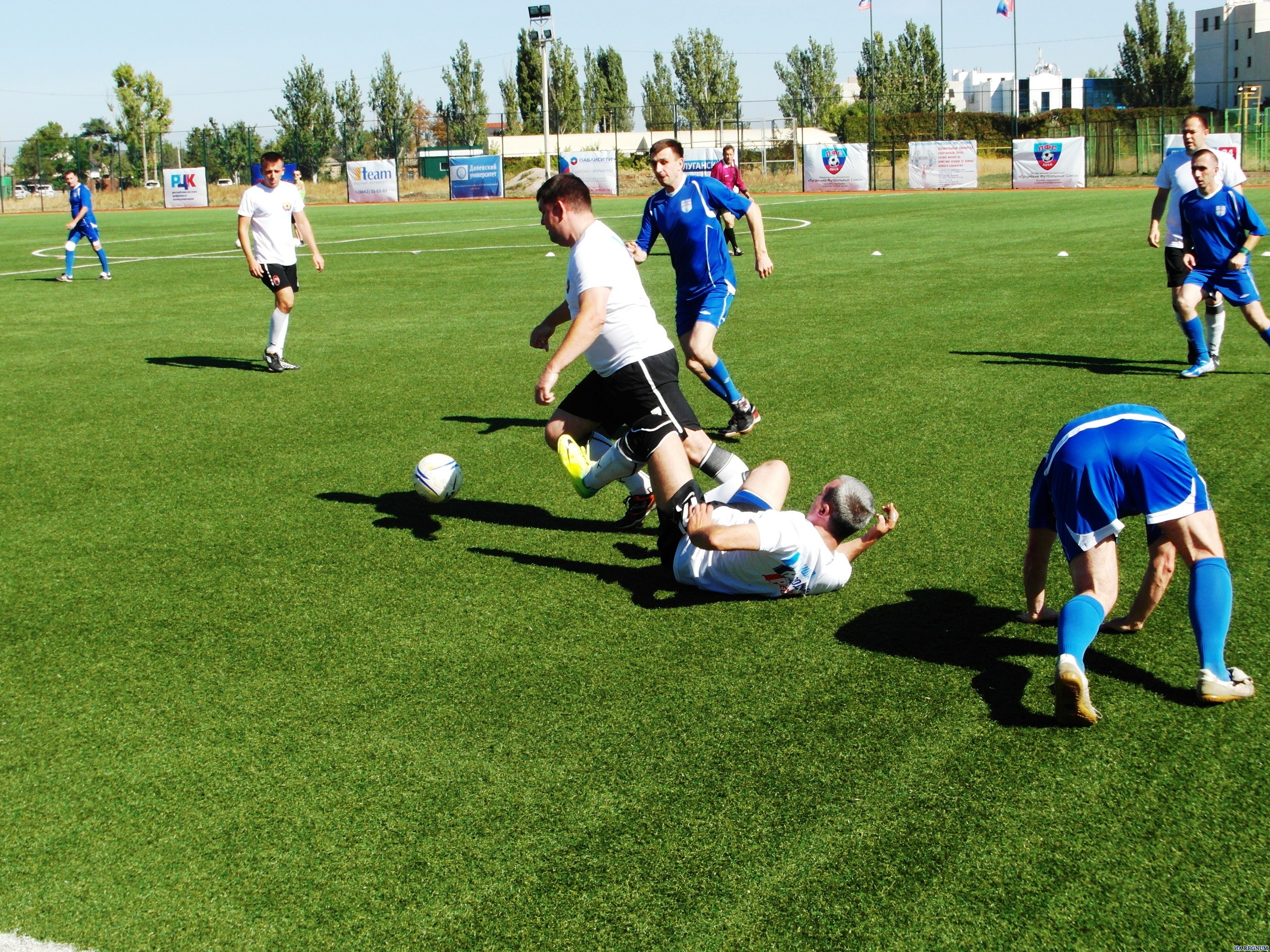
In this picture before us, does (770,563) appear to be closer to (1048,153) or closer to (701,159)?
(1048,153)

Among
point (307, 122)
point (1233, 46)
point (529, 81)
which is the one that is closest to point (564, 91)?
point (529, 81)

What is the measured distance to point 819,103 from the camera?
270 ft

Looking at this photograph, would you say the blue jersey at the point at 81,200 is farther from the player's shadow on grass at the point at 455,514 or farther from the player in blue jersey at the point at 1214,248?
the player in blue jersey at the point at 1214,248

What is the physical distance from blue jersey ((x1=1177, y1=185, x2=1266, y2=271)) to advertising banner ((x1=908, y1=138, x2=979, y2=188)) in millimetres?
36863

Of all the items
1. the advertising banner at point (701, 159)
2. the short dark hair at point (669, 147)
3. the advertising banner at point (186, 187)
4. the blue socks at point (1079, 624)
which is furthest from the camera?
the advertising banner at point (186, 187)

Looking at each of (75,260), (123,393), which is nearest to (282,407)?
(123,393)

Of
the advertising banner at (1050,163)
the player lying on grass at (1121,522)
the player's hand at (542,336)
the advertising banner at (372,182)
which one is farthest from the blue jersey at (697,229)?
the advertising banner at (372,182)

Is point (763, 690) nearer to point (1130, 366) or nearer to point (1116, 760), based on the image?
point (1116, 760)

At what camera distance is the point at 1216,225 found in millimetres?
9469

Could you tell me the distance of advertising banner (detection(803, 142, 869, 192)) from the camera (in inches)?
1820

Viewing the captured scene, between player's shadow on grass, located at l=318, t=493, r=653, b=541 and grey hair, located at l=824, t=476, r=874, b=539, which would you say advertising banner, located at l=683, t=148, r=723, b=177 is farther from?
grey hair, located at l=824, t=476, r=874, b=539

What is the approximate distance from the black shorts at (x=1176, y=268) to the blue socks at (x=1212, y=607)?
6610mm

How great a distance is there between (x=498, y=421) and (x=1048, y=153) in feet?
131

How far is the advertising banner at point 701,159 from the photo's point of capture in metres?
45.3
